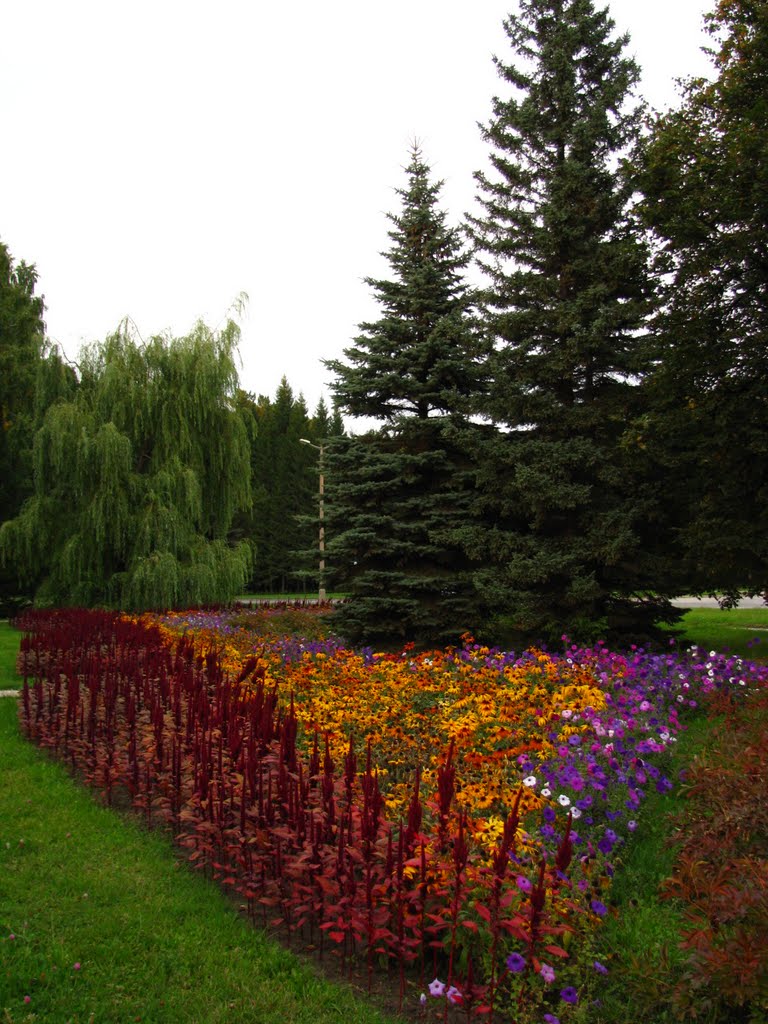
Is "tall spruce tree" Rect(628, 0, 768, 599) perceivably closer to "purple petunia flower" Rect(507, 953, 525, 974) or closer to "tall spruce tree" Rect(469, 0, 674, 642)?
"tall spruce tree" Rect(469, 0, 674, 642)

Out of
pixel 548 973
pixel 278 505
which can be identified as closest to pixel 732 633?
pixel 548 973

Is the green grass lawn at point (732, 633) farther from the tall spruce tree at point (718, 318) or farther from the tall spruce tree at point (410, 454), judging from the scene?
the tall spruce tree at point (410, 454)

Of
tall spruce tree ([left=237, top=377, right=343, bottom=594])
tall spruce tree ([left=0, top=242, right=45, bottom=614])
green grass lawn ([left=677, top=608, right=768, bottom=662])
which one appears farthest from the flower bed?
tall spruce tree ([left=237, top=377, right=343, bottom=594])

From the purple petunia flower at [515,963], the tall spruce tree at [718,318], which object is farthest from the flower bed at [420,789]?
the tall spruce tree at [718,318]

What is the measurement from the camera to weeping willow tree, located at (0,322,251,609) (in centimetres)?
1457

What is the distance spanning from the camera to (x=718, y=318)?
908cm

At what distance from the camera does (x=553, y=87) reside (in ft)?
35.7

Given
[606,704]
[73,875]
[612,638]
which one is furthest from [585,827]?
[612,638]

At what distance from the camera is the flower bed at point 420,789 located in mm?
2826

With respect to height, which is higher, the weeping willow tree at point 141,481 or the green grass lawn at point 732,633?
the weeping willow tree at point 141,481

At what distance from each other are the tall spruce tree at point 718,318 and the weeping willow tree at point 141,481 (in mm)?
9030

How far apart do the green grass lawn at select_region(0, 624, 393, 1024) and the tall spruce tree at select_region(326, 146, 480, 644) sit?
715cm

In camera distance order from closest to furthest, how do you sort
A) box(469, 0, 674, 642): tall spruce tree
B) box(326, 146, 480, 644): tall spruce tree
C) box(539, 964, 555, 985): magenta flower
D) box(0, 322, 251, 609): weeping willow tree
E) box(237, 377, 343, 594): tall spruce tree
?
box(539, 964, 555, 985): magenta flower → box(469, 0, 674, 642): tall spruce tree → box(326, 146, 480, 644): tall spruce tree → box(0, 322, 251, 609): weeping willow tree → box(237, 377, 343, 594): tall spruce tree

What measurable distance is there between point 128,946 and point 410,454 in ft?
30.3
